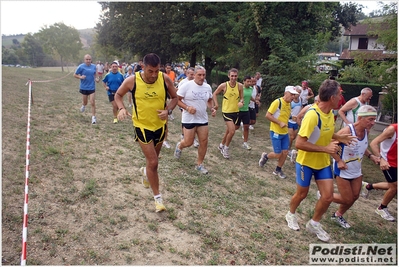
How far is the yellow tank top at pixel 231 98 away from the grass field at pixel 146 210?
1207 millimetres

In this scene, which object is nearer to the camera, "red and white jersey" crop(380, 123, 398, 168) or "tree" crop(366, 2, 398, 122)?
"red and white jersey" crop(380, 123, 398, 168)

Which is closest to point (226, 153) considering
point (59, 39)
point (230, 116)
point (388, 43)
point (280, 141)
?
point (230, 116)

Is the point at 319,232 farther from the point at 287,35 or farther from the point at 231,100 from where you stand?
the point at 287,35

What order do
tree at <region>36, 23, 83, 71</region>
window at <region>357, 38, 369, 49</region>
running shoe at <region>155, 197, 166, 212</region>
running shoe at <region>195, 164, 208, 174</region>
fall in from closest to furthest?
running shoe at <region>155, 197, 166, 212</region> → running shoe at <region>195, 164, 208, 174</region> → window at <region>357, 38, 369, 49</region> → tree at <region>36, 23, 83, 71</region>

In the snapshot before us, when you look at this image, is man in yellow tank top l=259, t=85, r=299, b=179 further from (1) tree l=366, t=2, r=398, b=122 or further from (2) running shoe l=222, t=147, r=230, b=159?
(1) tree l=366, t=2, r=398, b=122

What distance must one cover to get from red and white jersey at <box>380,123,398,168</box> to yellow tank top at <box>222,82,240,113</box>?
3280mm

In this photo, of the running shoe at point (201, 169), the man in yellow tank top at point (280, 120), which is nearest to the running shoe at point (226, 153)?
the man in yellow tank top at point (280, 120)

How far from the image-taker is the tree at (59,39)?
43.4 m

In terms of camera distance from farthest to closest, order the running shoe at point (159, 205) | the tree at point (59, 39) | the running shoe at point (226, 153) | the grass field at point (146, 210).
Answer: the tree at point (59, 39) < the running shoe at point (226, 153) < the running shoe at point (159, 205) < the grass field at point (146, 210)

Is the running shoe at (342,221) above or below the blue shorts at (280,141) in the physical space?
below

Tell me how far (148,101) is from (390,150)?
146 inches

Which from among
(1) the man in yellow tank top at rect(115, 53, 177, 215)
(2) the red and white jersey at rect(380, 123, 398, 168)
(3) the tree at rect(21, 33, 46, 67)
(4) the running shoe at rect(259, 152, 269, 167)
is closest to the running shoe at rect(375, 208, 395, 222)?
(2) the red and white jersey at rect(380, 123, 398, 168)

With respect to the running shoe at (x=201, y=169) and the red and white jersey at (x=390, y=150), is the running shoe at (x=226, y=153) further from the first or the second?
the red and white jersey at (x=390, y=150)

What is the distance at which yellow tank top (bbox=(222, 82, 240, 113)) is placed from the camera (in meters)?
7.21
